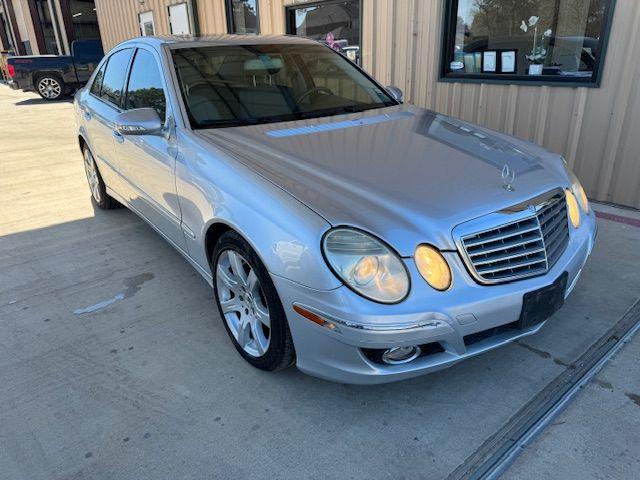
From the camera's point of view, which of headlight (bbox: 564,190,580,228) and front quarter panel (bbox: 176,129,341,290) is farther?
headlight (bbox: 564,190,580,228)

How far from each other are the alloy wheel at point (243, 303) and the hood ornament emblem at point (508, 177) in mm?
1229

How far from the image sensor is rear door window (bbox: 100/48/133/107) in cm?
385

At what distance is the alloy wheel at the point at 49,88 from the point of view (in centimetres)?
1542

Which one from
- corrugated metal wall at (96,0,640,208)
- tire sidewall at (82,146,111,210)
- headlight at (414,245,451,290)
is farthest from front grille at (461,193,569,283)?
tire sidewall at (82,146,111,210)

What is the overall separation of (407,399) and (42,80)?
16.9 m

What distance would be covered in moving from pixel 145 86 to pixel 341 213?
2112 mm

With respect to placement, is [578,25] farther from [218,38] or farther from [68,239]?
[68,239]

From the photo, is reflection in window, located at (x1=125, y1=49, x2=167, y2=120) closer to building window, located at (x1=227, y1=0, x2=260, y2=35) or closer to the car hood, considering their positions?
the car hood

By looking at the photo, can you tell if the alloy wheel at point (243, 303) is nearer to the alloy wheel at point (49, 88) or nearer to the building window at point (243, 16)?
the building window at point (243, 16)

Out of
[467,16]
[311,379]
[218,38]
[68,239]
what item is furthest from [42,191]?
[467,16]

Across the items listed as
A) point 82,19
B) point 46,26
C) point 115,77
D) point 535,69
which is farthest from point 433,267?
point 46,26

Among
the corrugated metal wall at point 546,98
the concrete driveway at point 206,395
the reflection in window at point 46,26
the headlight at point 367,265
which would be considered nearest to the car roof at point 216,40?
the concrete driveway at point 206,395

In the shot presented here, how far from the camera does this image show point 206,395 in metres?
2.40

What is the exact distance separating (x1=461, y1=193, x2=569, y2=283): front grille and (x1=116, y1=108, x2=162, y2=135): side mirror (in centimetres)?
191
